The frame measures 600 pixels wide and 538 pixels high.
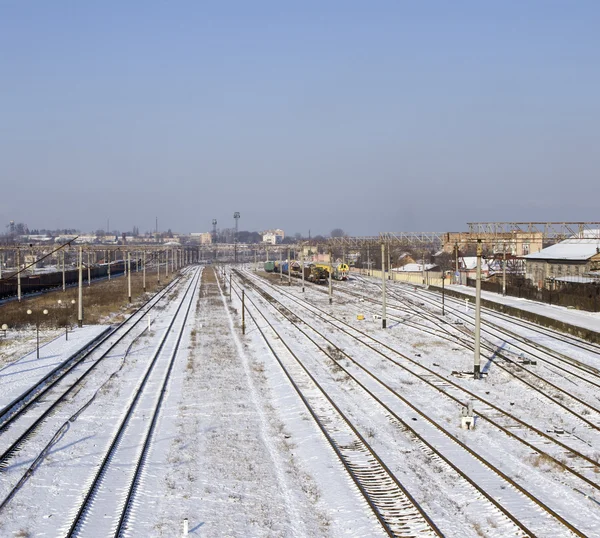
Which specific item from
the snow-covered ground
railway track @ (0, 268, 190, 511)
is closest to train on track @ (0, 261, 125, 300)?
railway track @ (0, 268, 190, 511)

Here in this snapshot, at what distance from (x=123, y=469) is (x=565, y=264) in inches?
2000

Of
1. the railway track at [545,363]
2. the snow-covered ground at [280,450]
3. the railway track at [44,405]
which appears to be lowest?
the railway track at [545,363]

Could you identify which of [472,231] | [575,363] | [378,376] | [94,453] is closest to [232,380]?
[378,376]

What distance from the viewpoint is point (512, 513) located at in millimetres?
10836

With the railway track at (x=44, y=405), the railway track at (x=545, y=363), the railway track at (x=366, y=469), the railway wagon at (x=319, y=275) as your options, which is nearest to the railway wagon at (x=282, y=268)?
the railway wagon at (x=319, y=275)

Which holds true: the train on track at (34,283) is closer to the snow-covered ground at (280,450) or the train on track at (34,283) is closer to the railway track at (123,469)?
the snow-covered ground at (280,450)

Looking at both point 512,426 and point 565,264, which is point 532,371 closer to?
point 512,426

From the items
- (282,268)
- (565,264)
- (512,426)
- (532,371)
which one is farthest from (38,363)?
(282,268)

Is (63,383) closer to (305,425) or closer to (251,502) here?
(305,425)

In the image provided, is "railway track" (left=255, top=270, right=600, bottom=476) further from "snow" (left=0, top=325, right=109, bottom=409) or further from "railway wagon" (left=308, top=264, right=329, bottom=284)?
"railway wagon" (left=308, top=264, right=329, bottom=284)

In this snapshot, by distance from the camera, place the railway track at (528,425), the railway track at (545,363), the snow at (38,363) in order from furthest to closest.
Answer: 1. the snow at (38,363)
2. the railway track at (545,363)
3. the railway track at (528,425)

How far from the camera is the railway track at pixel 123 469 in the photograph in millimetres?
10453

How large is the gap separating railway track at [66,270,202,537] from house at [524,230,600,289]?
3836 cm

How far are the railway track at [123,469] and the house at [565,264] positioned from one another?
3836 centimetres
